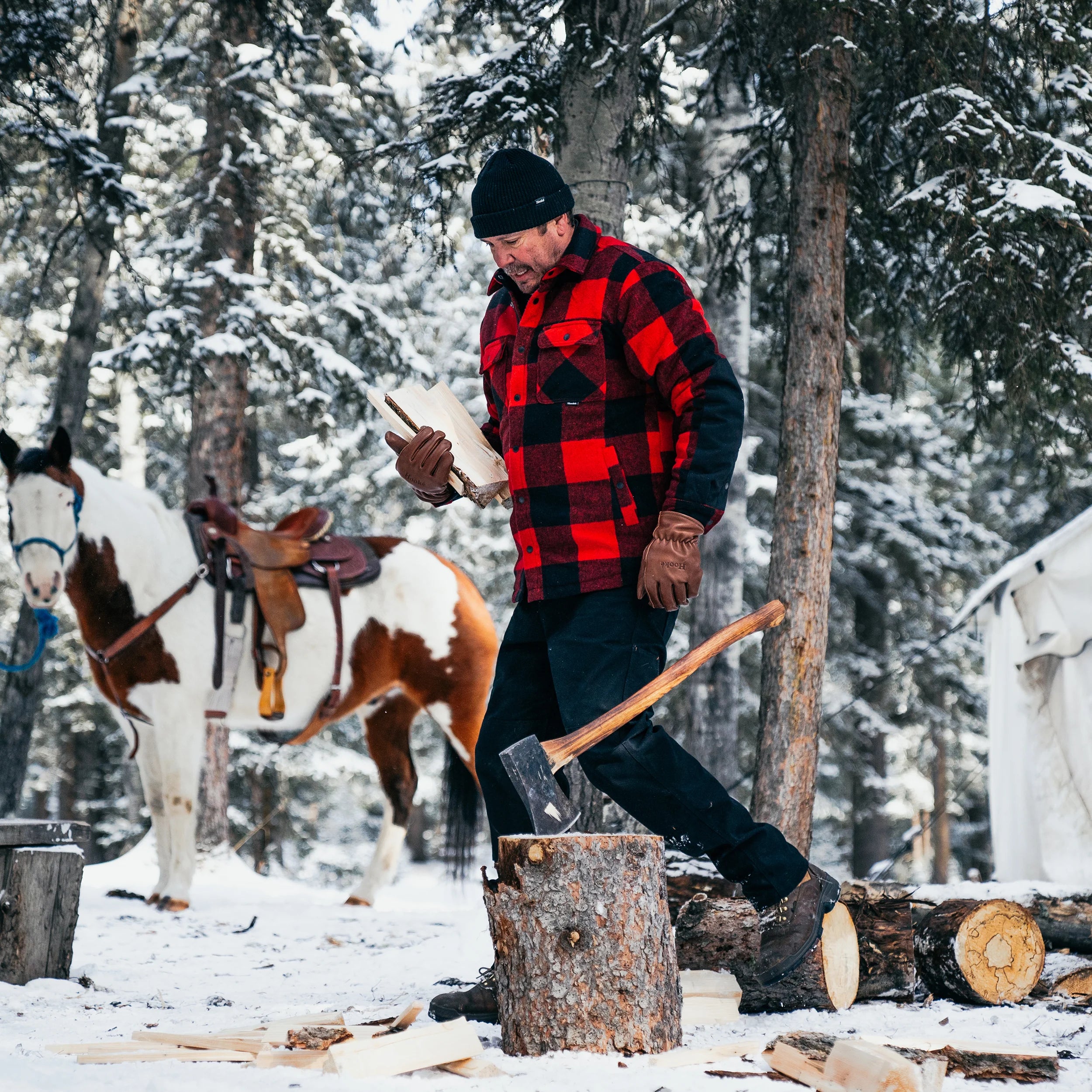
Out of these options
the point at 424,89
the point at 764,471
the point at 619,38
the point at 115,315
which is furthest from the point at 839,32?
the point at 764,471

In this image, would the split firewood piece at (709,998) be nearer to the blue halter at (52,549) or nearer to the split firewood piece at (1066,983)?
the split firewood piece at (1066,983)

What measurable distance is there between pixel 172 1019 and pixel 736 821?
1.86 m

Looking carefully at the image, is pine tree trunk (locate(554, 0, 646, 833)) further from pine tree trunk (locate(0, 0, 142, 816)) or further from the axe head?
pine tree trunk (locate(0, 0, 142, 816))

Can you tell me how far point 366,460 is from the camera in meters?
15.6

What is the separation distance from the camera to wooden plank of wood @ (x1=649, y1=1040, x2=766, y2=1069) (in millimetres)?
2582

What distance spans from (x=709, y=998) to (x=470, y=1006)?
0.71 metres

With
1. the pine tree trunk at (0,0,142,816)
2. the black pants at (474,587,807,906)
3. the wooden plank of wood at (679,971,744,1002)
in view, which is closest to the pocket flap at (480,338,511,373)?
the black pants at (474,587,807,906)

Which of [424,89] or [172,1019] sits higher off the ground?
[424,89]

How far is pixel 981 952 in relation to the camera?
143 inches

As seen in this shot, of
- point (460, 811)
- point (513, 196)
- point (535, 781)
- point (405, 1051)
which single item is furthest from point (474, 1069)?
point (460, 811)

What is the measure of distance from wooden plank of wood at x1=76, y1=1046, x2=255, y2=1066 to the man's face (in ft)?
7.01

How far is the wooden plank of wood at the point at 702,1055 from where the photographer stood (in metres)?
2.58

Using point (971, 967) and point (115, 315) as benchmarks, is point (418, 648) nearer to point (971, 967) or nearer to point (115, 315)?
point (971, 967)

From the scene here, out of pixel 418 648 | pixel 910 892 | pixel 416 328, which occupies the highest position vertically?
pixel 416 328
